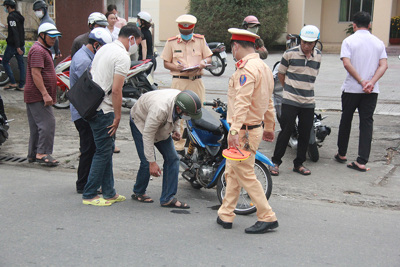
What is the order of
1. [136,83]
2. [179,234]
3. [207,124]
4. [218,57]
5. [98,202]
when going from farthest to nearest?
[218,57]
[136,83]
[207,124]
[98,202]
[179,234]

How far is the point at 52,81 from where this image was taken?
279 inches

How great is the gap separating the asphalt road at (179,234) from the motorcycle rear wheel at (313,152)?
5.03ft

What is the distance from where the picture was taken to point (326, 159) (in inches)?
302

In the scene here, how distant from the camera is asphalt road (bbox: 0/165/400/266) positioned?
4.31 metres

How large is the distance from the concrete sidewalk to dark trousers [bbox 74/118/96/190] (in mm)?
757

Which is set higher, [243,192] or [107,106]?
[107,106]

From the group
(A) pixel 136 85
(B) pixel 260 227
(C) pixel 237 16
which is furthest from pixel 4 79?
(C) pixel 237 16

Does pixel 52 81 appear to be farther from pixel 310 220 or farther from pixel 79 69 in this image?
pixel 310 220

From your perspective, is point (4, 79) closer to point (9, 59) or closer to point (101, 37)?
point (9, 59)

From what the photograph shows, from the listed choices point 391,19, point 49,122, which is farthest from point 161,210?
point 391,19

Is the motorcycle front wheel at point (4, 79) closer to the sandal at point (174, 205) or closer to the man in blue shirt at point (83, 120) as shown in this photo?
the man in blue shirt at point (83, 120)

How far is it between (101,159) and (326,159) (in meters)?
3.60

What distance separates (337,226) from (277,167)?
1.92m

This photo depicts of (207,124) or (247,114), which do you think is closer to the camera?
(247,114)
